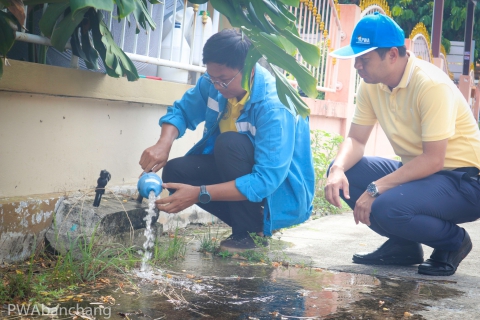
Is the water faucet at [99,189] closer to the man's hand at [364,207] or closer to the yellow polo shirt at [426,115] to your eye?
the man's hand at [364,207]

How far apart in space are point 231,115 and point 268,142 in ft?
1.44

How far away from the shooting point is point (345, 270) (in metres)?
3.21

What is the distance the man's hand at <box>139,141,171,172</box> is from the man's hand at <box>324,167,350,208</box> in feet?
3.10

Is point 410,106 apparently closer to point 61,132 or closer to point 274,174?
point 274,174

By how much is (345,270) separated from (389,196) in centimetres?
46

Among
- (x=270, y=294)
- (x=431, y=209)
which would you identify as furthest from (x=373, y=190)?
(x=270, y=294)

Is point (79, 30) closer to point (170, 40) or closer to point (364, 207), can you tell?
point (170, 40)

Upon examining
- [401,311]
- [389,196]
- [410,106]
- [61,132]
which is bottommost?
[401,311]

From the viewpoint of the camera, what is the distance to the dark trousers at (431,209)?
10.3ft

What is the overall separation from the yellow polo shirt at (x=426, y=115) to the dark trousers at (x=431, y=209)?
15 centimetres

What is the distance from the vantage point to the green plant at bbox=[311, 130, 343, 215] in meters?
5.43

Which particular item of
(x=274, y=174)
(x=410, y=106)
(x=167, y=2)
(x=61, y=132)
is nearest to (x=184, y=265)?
(x=274, y=174)

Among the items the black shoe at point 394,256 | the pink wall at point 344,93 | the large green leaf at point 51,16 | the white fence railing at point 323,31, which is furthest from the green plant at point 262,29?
the pink wall at point 344,93

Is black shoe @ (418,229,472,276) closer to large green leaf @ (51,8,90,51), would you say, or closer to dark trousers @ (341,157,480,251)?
dark trousers @ (341,157,480,251)
